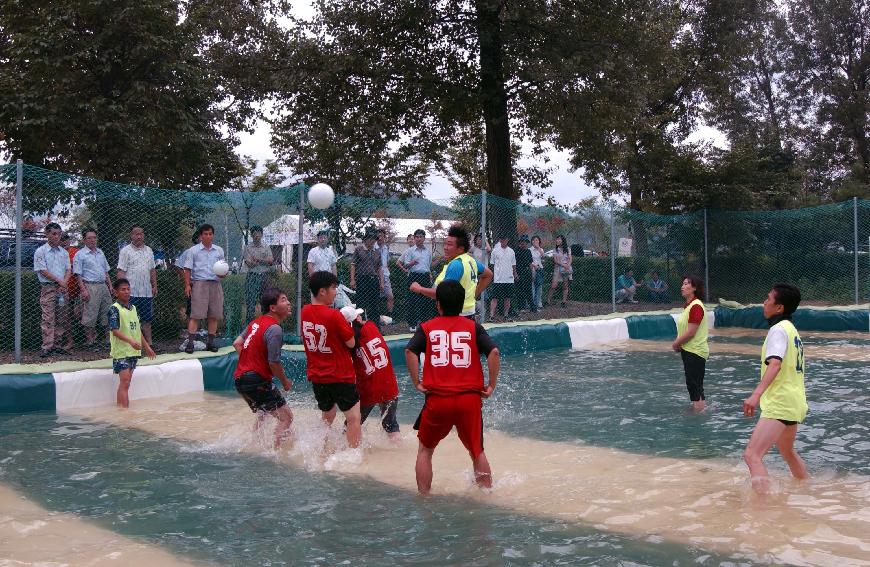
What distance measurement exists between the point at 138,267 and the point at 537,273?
351 inches

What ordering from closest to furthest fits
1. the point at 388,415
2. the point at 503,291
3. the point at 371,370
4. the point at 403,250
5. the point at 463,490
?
the point at 463,490, the point at 371,370, the point at 388,415, the point at 403,250, the point at 503,291

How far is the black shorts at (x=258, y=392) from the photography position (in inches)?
296

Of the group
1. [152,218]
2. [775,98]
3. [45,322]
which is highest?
[775,98]

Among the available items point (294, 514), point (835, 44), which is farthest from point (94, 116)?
point (835, 44)

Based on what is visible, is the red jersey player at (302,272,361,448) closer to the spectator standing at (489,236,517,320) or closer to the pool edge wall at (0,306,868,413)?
the pool edge wall at (0,306,868,413)

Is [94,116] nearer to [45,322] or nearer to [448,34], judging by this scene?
[45,322]

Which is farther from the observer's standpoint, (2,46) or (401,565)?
(2,46)

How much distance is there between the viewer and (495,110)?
776 inches

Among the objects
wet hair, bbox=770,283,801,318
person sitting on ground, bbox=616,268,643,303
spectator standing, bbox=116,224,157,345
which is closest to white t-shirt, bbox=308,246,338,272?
spectator standing, bbox=116,224,157,345

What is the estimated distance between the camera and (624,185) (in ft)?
97.9

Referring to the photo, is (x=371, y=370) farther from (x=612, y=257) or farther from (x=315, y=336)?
(x=612, y=257)

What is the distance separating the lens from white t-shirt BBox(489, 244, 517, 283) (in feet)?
53.1

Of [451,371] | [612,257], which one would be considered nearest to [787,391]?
[451,371]

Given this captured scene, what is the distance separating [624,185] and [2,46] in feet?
66.6
